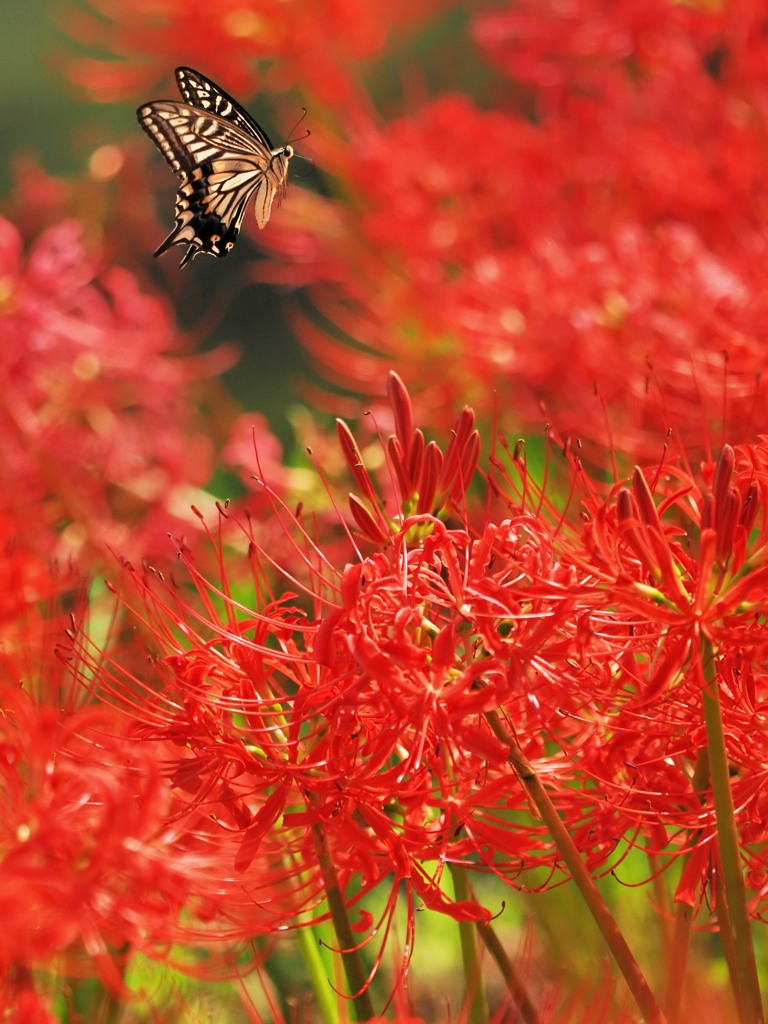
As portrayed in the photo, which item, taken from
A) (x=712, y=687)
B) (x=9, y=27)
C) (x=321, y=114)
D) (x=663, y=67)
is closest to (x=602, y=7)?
(x=663, y=67)

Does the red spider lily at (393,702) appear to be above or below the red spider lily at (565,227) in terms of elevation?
below

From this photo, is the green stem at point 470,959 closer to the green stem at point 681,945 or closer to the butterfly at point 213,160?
the green stem at point 681,945

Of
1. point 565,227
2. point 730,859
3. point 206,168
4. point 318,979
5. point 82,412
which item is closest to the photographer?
point 730,859

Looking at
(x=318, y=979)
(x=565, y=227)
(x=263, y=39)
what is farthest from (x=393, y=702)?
(x=263, y=39)

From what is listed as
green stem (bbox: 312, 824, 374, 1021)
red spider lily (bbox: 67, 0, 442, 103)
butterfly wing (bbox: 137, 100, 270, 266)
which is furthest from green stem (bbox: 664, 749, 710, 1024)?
red spider lily (bbox: 67, 0, 442, 103)

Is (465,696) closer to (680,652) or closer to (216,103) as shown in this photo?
(680,652)

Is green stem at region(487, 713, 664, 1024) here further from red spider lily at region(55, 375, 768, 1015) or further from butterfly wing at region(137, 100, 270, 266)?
butterfly wing at region(137, 100, 270, 266)

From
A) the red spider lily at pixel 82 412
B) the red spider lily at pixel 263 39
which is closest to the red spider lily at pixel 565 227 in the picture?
the red spider lily at pixel 263 39

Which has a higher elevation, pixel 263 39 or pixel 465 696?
pixel 263 39
